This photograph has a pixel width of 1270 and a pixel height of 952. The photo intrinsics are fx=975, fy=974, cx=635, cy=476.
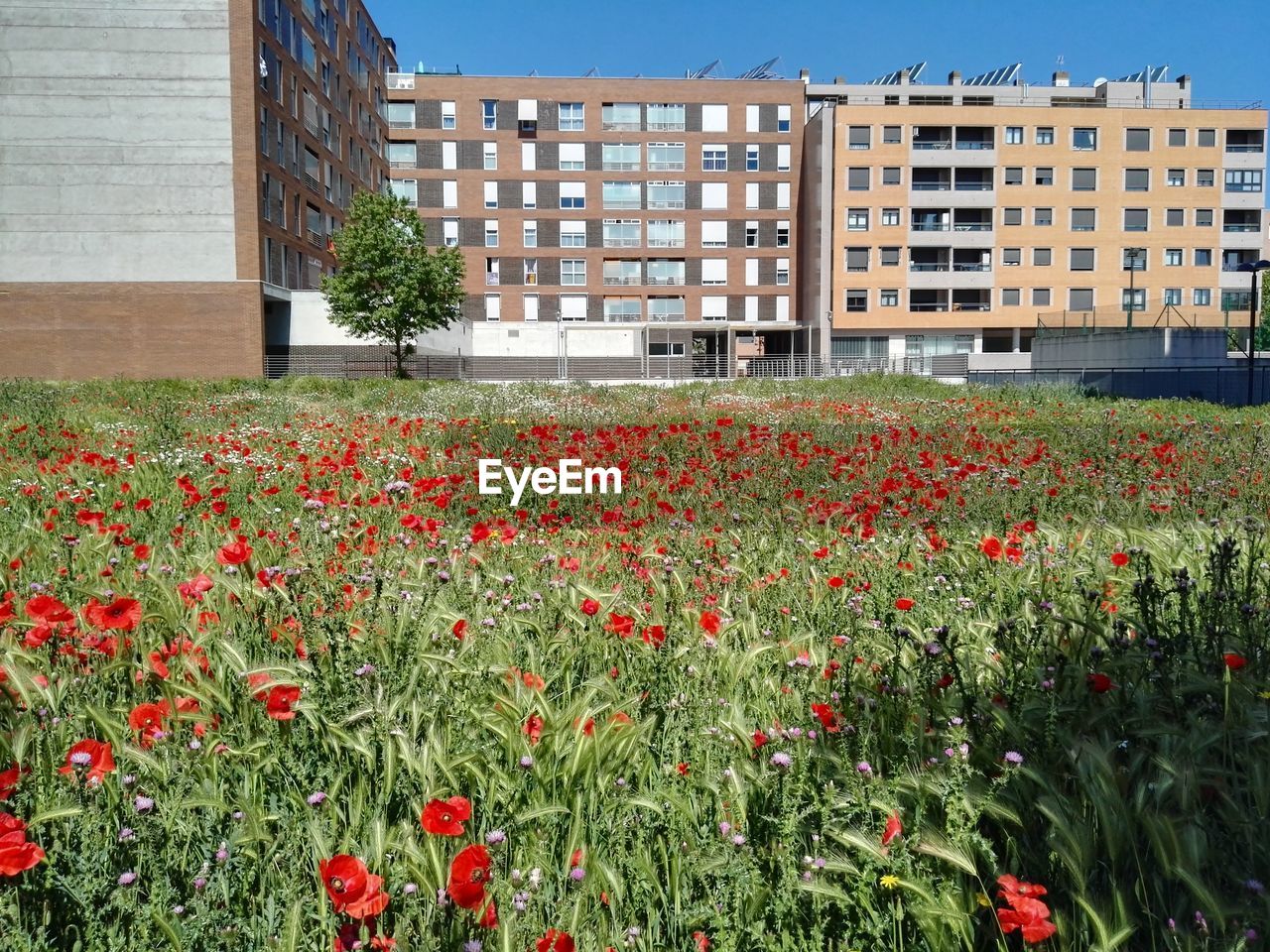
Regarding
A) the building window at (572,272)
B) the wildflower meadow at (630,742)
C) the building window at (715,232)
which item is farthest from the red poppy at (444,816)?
the building window at (715,232)

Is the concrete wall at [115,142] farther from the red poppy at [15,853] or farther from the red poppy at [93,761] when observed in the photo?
the red poppy at [15,853]

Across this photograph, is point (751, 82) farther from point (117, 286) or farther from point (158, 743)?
point (158, 743)

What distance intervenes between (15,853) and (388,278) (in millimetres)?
42880

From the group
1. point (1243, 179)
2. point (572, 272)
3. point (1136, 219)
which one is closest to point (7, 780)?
point (572, 272)

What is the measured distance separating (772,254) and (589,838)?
66926mm

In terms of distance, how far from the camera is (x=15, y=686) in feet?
10.4

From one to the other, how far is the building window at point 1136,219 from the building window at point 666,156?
96.8ft

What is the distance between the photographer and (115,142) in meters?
40.4

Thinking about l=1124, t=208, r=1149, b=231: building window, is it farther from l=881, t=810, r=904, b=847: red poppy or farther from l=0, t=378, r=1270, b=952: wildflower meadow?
l=881, t=810, r=904, b=847: red poppy

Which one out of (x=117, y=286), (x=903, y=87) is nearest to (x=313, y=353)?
(x=117, y=286)

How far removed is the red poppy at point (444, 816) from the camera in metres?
2.05

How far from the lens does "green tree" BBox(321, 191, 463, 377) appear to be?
1674 inches

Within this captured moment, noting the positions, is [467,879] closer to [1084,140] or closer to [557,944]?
[557,944]

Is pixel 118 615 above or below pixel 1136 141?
below
